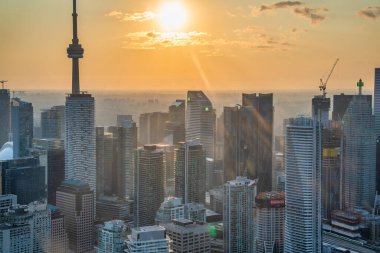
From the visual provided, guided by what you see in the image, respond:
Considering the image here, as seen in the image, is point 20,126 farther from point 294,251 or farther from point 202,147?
point 294,251

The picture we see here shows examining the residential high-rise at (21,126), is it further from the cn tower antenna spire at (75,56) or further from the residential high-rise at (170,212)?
the residential high-rise at (170,212)

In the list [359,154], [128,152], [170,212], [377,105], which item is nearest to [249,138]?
[359,154]

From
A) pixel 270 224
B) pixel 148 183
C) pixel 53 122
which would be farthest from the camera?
pixel 53 122

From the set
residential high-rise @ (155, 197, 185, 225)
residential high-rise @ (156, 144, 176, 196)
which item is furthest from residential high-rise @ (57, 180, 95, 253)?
residential high-rise @ (156, 144, 176, 196)

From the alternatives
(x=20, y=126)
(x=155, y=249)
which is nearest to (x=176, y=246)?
(x=155, y=249)

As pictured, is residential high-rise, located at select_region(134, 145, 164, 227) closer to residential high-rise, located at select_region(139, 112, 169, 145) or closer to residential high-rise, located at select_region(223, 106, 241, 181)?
residential high-rise, located at select_region(223, 106, 241, 181)

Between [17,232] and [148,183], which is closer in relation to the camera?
[17,232]

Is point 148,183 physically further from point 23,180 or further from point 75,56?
point 75,56
